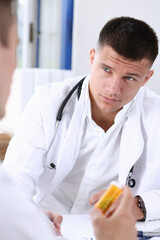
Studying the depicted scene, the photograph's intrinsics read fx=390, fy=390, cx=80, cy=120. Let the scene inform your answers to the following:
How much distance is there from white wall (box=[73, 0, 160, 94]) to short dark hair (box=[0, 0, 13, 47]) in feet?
5.22

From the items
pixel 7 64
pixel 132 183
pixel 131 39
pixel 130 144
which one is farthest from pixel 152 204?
pixel 7 64

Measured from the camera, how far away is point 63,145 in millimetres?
1626

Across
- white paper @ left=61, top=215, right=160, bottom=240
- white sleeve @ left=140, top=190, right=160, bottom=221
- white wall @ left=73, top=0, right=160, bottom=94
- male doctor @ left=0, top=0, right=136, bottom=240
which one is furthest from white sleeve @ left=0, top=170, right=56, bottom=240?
white wall @ left=73, top=0, right=160, bottom=94

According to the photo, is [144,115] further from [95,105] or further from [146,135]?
[95,105]

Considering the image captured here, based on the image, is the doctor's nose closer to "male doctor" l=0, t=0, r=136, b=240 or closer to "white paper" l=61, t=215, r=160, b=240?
"white paper" l=61, t=215, r=160, b=240

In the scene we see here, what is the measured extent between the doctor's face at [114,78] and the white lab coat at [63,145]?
0.11 metres

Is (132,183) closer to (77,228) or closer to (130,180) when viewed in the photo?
(130,180)

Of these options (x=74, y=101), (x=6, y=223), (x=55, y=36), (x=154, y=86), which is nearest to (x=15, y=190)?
(x=6, y=223)

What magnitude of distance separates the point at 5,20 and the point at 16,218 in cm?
34

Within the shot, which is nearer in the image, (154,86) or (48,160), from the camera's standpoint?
(48,160)

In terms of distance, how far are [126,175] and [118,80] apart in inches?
15.2

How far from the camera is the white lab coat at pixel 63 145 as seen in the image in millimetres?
1587

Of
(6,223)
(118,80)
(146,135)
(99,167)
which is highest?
(6,223)

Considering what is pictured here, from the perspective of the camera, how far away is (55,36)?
356 centimetres
